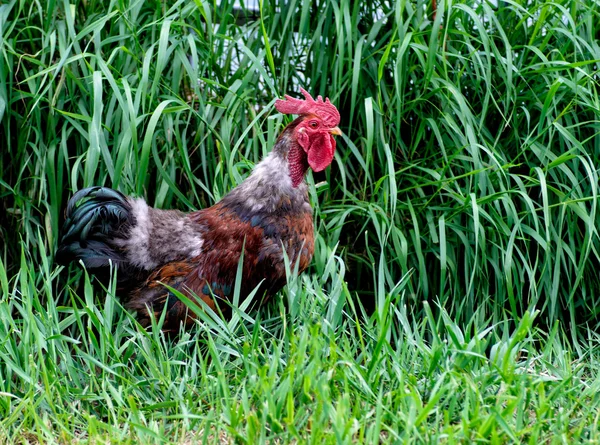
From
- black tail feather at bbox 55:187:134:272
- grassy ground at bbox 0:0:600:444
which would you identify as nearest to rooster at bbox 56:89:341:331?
black tail feather at bbox 55:187:134:272

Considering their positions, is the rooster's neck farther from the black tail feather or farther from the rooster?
the black tail feather

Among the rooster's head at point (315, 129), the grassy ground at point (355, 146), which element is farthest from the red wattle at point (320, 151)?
the grassy ground at point (355, 146)

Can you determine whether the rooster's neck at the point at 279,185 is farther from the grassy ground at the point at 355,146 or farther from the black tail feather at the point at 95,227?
the black tail feather at the point at 95,227

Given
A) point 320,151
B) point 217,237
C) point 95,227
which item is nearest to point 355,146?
point 320,151

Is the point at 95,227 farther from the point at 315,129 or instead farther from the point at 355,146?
the point at 355,146

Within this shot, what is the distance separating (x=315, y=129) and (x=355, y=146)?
0.51 m

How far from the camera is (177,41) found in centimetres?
349

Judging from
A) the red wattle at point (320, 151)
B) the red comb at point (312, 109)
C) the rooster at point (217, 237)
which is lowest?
the rooster at point (217, 237)

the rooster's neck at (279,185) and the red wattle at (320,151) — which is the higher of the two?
the red wattle at (320,151)

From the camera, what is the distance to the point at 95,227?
125 inches

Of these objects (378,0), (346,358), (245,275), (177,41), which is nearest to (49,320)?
(245,275)

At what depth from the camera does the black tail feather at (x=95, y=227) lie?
313 cm

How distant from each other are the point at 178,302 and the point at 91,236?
16.1 inches

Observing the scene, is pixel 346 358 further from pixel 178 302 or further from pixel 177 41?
pixel 177 41
